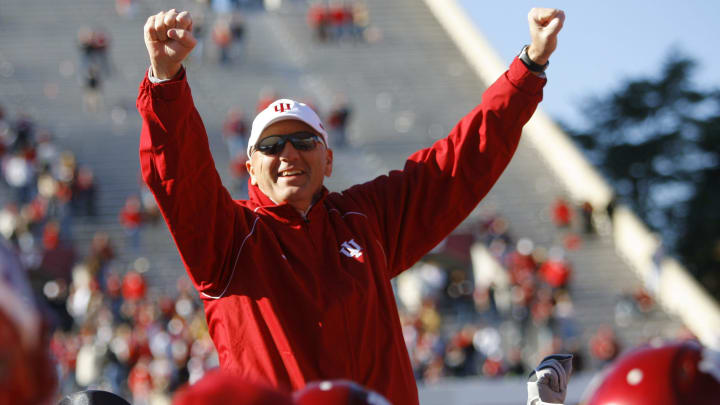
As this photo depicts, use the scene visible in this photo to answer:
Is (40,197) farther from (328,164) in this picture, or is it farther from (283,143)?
(283,143)

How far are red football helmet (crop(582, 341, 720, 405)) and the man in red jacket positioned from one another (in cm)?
134

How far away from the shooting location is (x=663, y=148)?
4522 centimetres

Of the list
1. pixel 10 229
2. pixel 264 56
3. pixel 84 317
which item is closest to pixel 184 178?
pixel 84 317

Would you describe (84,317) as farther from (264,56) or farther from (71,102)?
(264,56)

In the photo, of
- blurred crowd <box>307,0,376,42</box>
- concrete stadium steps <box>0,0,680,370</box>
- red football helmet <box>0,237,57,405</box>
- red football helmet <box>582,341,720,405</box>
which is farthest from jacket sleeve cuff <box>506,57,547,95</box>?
blurred crowd <box>307,0,376,42</box>

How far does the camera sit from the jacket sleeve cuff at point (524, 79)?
13.3ft

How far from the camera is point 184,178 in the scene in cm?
341

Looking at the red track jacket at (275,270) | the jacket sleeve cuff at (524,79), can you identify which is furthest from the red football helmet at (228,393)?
the jacket sleeve cuff at (524,79)

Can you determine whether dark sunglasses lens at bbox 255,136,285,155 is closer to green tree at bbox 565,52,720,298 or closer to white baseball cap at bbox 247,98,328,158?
white baseball cap at bbox 247,98,328,158

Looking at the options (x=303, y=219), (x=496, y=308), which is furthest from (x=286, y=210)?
(x=496, y=308)

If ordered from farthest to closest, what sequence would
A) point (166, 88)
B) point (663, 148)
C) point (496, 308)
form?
point (663, 148) → point (496, 308) → point (166, 88)

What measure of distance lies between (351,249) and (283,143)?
409mm

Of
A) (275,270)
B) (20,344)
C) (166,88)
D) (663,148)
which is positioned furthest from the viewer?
(663,148)

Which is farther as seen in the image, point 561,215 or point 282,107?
point 561,215
